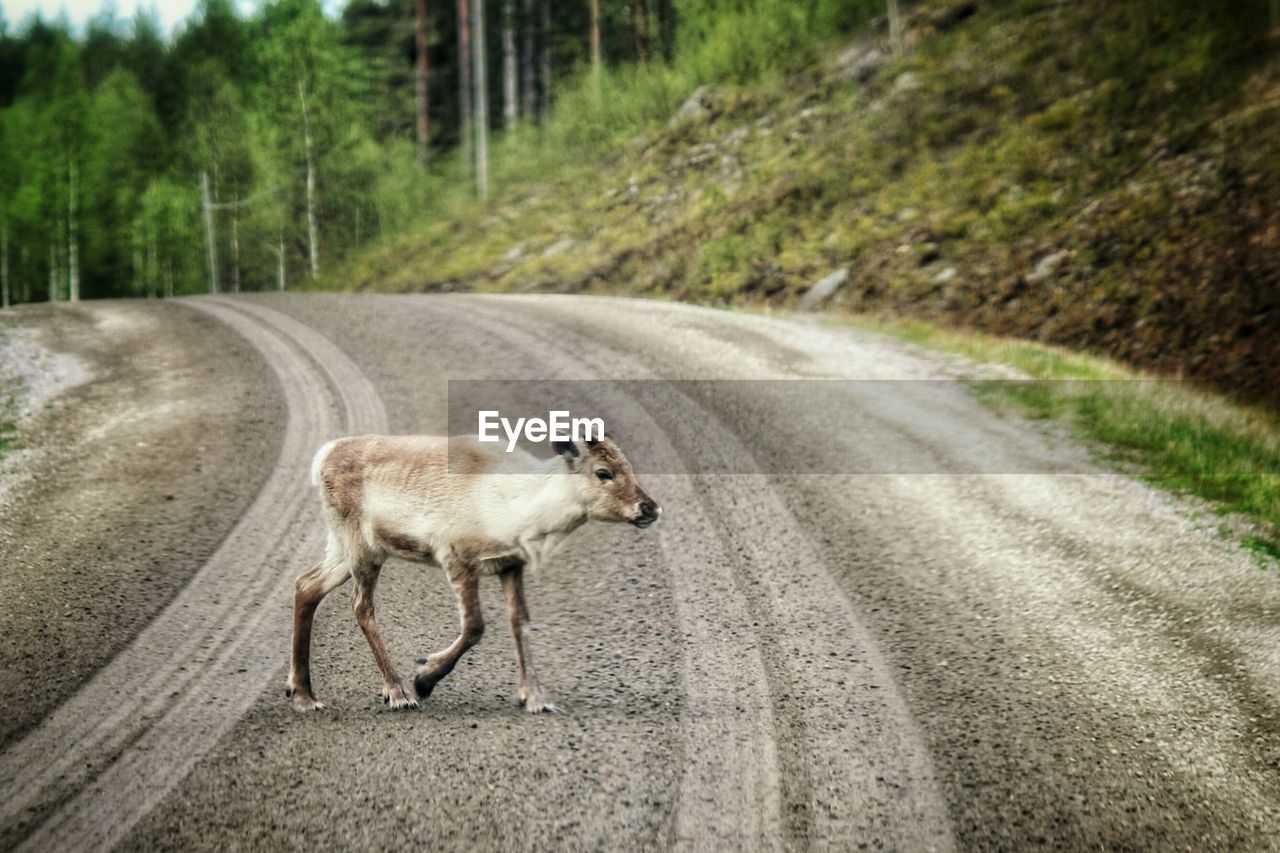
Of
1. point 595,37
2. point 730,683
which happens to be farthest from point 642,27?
Result: point 730,683

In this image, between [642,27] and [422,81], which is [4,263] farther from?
[642,27]

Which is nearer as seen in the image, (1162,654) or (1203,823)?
(1203,823)

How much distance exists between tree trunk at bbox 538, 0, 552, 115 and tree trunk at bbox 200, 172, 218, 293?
16.4 meters

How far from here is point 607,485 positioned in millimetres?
4199

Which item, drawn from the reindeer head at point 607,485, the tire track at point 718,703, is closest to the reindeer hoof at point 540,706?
the tire track at point 718,703

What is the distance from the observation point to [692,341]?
1390 centimetres

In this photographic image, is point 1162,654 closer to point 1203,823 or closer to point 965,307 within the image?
point 1203,823

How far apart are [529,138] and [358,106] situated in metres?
7.52

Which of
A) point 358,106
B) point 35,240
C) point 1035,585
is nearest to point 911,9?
point 358,106

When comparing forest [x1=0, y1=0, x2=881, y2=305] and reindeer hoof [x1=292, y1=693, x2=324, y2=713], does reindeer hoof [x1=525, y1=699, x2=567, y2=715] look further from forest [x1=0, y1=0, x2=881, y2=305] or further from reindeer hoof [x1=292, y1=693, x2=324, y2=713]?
forest [x1=0, y1=0, x2=881, y2=305]

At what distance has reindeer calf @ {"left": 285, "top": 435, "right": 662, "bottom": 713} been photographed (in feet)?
13.8

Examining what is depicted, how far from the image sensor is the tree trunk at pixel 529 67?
1735 inches

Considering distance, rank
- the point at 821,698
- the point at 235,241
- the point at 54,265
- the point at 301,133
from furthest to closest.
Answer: the point at 54,265 → the point at 235,241 → the point at 301,133 → the point at 821,698

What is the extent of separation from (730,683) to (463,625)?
1831mm
